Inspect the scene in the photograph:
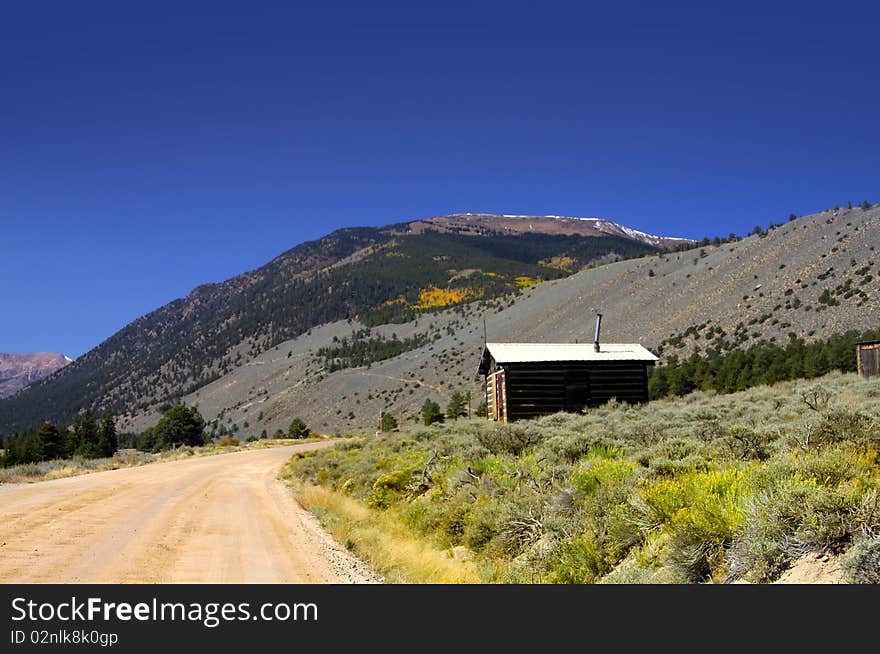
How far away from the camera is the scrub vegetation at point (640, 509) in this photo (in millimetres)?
5277

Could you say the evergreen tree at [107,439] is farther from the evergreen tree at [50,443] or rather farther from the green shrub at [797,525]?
the green shrub at [797,525]

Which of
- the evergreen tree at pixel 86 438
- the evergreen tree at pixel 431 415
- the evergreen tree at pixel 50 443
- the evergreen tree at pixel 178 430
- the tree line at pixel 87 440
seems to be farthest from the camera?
the evergreen tree at pixel 178 430

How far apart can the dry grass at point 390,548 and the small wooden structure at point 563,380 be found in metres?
16.2

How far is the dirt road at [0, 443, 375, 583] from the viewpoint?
7.93 m

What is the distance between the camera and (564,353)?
32.3 metres

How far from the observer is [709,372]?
45.4 m

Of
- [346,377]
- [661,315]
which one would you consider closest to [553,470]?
[661,315]

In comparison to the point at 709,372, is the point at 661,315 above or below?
above

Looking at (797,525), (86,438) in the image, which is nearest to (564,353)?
(797,525)

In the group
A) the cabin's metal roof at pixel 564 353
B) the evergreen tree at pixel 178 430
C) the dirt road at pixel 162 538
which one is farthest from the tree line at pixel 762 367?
the evergreen tree at pixel 178 430

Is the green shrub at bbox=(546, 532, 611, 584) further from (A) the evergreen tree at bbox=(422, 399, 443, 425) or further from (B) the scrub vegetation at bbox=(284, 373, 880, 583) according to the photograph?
(A) the evergreen tree at bbox=(422, 399, 443, 425)
